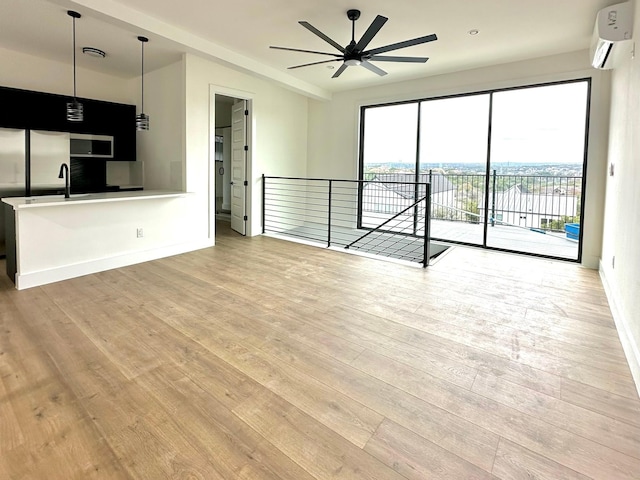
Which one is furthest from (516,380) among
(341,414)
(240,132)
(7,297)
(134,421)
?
(240,132)

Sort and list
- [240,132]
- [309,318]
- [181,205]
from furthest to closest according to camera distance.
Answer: [240,132] → [181,205] → [309,318]

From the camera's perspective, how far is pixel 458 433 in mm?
1704

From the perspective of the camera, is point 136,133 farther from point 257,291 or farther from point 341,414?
point 341,414

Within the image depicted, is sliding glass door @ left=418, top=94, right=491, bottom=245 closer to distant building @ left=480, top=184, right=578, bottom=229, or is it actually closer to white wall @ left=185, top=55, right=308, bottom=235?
distant building @ left=480, top=184, right=578, bottom=229

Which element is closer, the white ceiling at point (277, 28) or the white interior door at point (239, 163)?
the white ceiling at point (277, 28)

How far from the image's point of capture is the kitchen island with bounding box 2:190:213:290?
3.66 metres

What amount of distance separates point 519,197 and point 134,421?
6.00m

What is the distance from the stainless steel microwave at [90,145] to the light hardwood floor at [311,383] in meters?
2.58

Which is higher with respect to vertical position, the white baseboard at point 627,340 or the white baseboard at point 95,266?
the white baseboard at point 95,266

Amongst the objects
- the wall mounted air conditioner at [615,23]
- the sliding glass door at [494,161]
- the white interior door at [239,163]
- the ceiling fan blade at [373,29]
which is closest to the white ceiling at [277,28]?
the wall mounted air conditioner at [615,23]

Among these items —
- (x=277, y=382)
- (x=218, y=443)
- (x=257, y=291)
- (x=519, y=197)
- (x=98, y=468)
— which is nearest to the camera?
(x=98, y=468)

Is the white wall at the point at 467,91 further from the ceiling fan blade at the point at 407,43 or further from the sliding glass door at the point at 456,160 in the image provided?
the ceiling fan blade at the point at 407,43

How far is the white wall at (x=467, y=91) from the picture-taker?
15.1 feet

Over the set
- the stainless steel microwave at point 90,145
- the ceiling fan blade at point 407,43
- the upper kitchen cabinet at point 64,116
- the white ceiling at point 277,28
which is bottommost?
the stainless steel microwave at point 90,145
